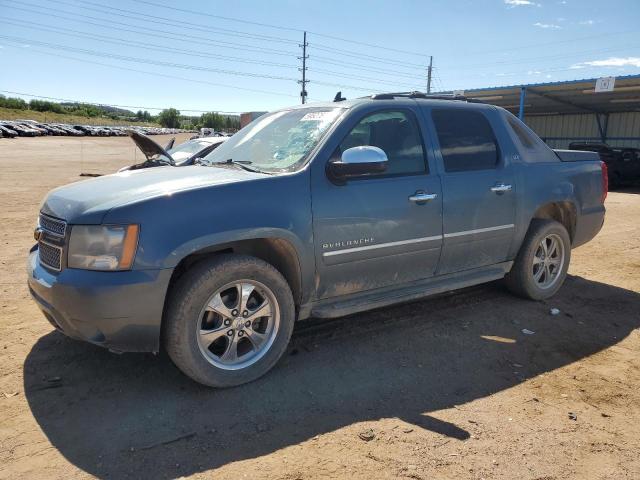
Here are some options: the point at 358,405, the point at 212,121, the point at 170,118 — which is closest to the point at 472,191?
the point at 358,405

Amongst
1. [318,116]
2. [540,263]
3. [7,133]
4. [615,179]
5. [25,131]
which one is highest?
[25,131]

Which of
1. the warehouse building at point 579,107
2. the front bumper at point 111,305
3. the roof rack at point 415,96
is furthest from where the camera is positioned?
the warehouse building at point 579,107

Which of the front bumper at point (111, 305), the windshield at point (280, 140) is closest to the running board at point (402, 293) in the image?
the windshield at point (280, 140)

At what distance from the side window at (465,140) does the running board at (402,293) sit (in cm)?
95

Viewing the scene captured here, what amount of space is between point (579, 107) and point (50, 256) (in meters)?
29.7

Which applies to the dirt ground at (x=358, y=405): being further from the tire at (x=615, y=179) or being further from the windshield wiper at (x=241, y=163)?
the tire at (x=615, y=179)

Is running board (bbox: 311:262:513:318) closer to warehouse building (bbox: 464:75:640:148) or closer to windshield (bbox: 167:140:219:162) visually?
windshield (bbox: 167:140:219:162)

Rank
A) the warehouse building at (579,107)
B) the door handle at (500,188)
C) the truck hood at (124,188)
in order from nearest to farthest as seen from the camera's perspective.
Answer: the truck hood at (124,188) < the door handle at (500,188) < the warehouse building at (579,107)

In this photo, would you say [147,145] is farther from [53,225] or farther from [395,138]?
[395,138]

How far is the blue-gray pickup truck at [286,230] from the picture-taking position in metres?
3.04

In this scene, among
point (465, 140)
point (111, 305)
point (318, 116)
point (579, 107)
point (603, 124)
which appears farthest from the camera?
point (603, 124)

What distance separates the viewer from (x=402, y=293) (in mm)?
4133

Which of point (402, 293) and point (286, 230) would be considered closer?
point (286, 230)

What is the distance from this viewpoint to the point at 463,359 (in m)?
3.93
